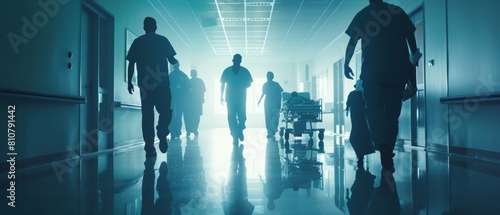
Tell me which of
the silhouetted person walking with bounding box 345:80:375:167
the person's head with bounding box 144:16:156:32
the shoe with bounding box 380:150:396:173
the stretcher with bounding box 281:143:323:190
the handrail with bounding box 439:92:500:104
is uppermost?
the person's head with bounding box 144:16:156:32

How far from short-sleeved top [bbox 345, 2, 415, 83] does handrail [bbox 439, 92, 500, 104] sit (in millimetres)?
1060

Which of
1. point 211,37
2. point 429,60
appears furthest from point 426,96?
point 211,37

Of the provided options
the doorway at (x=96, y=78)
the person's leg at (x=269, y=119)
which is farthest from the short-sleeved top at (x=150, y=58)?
the person's leg at (x=269, y=119)

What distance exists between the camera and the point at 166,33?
31.2 ft

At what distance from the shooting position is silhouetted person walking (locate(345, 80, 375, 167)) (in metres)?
3.24

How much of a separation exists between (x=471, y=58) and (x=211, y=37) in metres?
8.31

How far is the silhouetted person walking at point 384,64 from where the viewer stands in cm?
285

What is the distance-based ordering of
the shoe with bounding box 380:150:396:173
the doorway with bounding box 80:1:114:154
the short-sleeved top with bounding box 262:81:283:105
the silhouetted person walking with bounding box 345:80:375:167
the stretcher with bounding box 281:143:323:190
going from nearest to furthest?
the stretcher with bounding box 281:143:323:190 → the shoe with bounding box 380:150:396:173 → the silhouetted person walking with bounding box 345:80:375:167 → the doorway with bounding box 80:1:114:154 → the short-sleeved top with bounding box 262:81:283:105

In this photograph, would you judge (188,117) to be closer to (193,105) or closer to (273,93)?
(193,105)

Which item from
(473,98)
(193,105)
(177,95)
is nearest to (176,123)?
(177,95)

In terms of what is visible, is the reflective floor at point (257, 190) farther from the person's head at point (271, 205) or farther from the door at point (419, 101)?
the door at point (419, 101)

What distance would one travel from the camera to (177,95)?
8.77 m

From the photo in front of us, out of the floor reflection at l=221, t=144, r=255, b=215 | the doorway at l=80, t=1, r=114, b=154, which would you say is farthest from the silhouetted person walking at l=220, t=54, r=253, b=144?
the floor reflection at l=221, t=144, r=255, b=215

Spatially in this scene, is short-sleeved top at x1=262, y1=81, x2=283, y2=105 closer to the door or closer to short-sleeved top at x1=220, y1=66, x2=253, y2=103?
short-sleeved top at x1=220, y1=66, x2=253, y2=103
